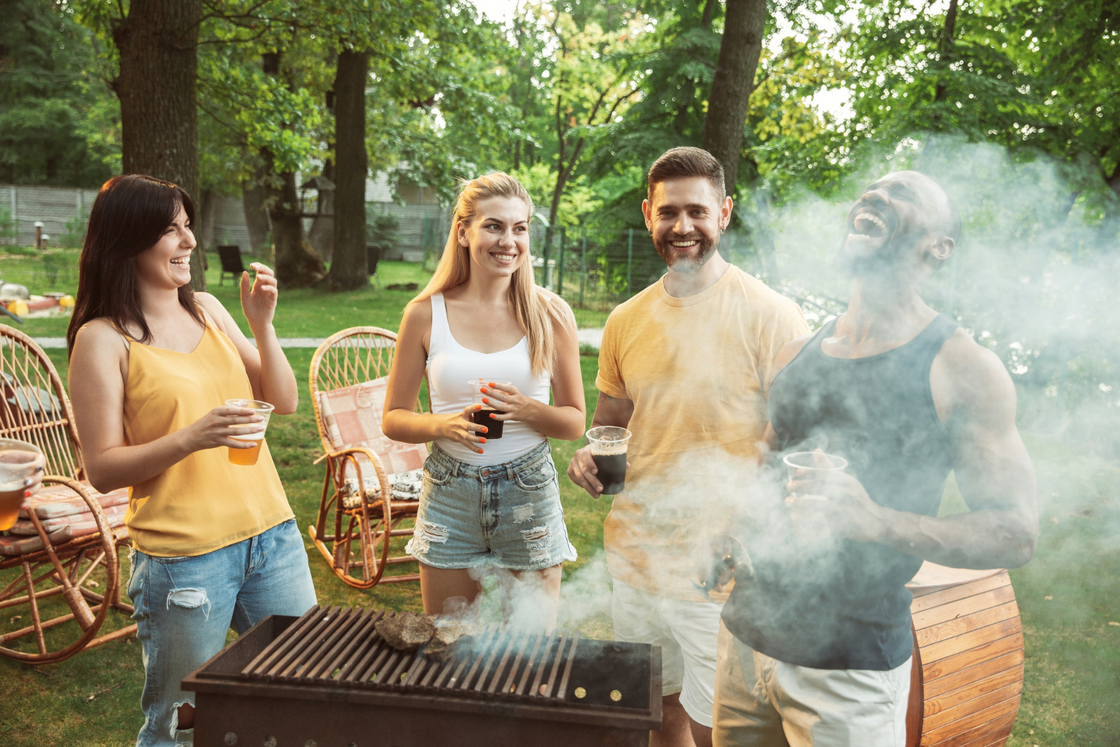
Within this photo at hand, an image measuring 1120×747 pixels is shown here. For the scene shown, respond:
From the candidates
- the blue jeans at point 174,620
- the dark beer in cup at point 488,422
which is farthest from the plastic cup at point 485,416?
the blue jeans at point 174,620

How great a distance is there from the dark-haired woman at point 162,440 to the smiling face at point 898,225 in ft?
5.54

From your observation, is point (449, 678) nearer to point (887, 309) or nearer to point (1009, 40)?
point (887, 309)

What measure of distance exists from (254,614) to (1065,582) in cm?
506

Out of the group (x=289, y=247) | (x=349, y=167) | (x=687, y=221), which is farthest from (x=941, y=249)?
(x=289, y=247)

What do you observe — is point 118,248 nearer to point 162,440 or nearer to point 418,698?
point 162,440

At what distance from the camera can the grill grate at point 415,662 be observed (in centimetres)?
184

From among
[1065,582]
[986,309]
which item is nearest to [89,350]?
[1065,582]

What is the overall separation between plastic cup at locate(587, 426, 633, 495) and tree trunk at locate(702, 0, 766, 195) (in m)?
4.96

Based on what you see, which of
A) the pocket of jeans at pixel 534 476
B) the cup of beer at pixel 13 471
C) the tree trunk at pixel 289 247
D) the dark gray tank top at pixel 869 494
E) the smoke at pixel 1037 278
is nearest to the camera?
the dark gray tank top at pixel 869 494

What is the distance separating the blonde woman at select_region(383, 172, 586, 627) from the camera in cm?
254

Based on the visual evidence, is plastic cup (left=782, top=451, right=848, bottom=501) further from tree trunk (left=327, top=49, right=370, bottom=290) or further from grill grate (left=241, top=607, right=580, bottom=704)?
tree trunk (left=327, top=49, right=370, bottom=290)

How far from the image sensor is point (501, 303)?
2754 millimetres

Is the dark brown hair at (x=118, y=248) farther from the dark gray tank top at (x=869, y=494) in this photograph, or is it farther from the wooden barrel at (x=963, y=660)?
the wooden barrel at (x=963, y=660)

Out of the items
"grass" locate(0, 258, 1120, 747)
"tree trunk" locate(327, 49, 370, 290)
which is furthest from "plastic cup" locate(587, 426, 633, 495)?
"tree trunk" locate(327, 49, 370, 290)
